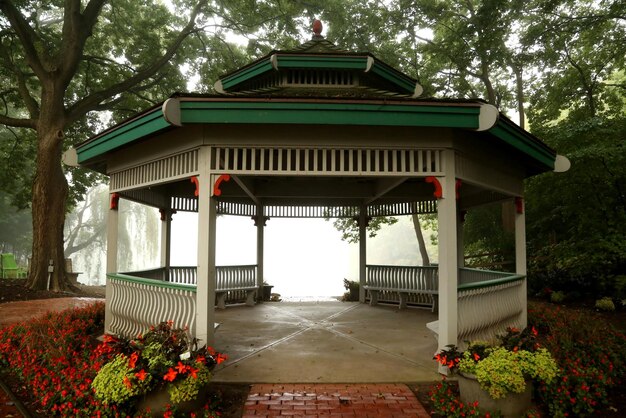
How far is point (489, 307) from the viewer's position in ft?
22.5

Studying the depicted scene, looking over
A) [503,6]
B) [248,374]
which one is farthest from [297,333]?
[503,6]

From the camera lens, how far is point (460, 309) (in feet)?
19.7

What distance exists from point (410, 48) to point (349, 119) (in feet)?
60.5

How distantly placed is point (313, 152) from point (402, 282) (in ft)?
22.9

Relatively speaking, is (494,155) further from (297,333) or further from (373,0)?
(373,0)

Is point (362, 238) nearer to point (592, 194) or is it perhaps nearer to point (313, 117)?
point (592, 194)

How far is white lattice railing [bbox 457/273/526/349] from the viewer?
6.10 m

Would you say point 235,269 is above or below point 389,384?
above

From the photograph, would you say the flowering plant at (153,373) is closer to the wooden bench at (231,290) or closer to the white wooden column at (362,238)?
the wooden bench at (231,290)

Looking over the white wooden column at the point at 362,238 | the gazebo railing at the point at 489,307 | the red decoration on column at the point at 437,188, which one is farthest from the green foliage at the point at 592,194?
the red decoration on column at the point at 437,188

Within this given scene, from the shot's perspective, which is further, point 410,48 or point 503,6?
point 410,48

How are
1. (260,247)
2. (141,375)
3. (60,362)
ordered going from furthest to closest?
(260,247), (60,362), (141,375)

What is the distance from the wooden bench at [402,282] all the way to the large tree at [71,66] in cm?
1030

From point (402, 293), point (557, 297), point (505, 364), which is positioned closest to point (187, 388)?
point (505, 364)
